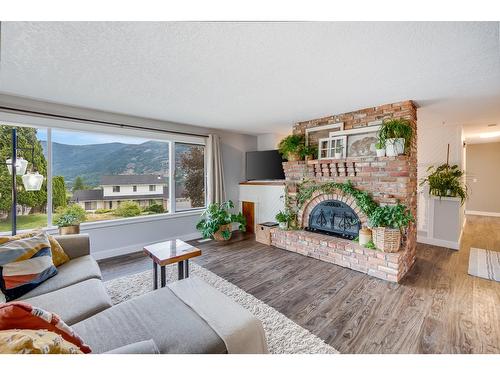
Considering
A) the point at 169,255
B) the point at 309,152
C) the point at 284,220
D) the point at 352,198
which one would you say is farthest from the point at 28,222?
the point at 352,198

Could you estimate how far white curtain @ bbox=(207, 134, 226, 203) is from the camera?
4465mm

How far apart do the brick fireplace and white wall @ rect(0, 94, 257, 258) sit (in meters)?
1.63

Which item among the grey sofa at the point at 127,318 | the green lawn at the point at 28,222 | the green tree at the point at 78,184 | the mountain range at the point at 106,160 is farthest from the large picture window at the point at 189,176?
the grey sofa at the point at 127,318

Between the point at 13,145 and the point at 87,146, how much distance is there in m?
0.80

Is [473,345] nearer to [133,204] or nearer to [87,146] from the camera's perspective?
[133,204]

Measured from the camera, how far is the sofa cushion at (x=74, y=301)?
133 cm

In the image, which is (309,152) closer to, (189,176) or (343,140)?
(343,140)

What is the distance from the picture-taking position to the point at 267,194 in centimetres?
457

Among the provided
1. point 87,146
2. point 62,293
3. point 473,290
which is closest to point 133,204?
point 87,146

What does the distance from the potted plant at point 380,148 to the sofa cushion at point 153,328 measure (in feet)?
9.39

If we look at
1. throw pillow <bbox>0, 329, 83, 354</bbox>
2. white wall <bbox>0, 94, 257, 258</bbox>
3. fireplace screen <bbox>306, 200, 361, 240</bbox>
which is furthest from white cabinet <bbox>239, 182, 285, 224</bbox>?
throw pillow <bbox>0, 329, 83, 354</bbox>

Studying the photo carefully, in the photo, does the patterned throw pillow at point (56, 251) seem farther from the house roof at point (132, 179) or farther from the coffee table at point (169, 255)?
the house roof at point (132, 179)

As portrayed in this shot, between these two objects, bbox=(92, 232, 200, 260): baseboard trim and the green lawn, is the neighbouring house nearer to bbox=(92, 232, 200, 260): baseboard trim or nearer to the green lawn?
the green lawn

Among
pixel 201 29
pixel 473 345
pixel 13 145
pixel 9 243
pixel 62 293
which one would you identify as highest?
pixel 201 29
